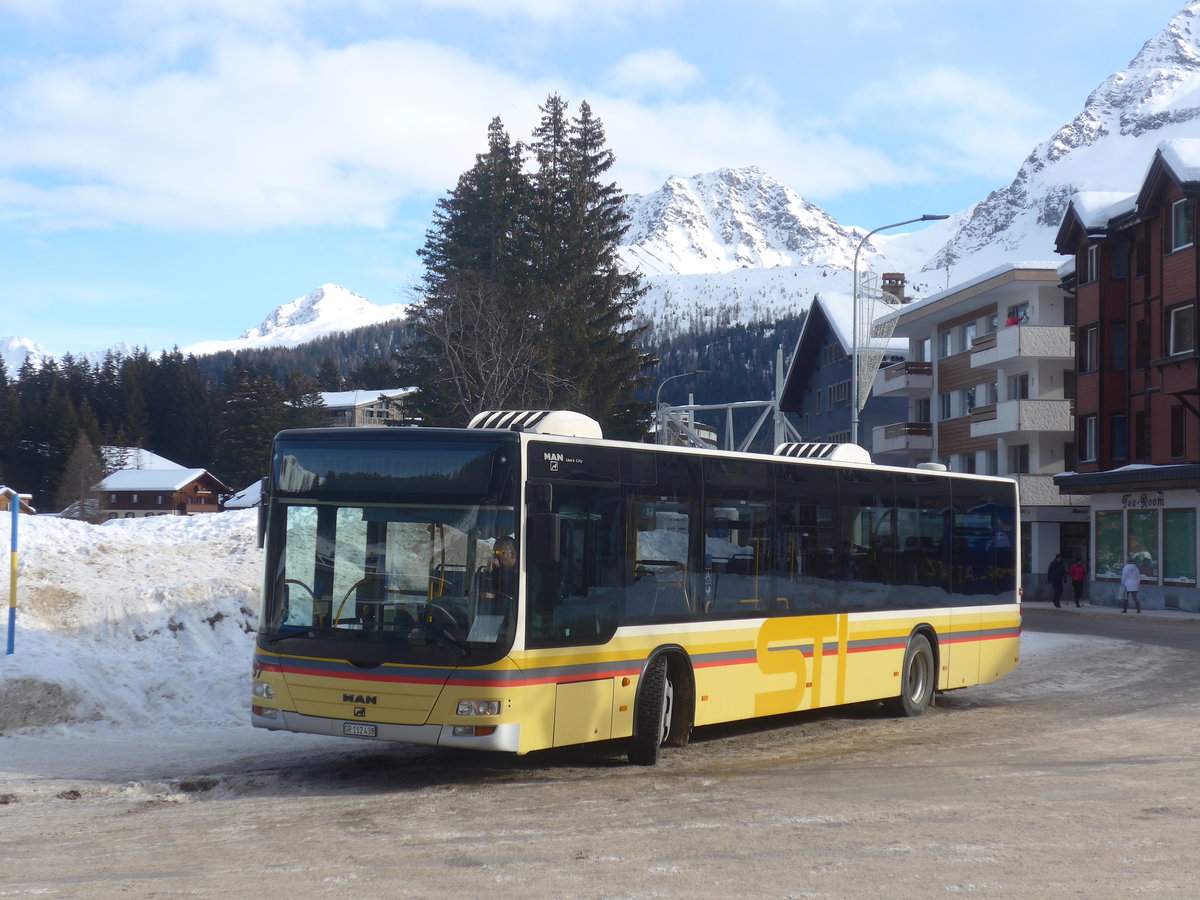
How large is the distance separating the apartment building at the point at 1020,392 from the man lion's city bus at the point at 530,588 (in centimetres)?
4442

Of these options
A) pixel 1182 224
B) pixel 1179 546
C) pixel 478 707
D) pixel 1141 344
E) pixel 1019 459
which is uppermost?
pixel 1182 224

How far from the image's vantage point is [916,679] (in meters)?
16.2

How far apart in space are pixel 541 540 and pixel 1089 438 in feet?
147

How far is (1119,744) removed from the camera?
13453 millimetres

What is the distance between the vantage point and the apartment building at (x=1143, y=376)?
45438 millimetres

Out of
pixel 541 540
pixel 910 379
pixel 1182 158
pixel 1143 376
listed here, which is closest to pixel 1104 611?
pixel 1143 376

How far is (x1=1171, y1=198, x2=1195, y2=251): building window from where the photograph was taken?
148 ft

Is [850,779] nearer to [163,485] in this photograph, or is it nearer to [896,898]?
[896,898]

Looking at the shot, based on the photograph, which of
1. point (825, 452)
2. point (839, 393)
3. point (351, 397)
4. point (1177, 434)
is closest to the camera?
point (825, 452)

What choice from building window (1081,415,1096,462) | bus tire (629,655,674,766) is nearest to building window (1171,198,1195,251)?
building window (1081,415,1096,462)

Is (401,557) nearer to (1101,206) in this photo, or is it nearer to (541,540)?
(541,540)

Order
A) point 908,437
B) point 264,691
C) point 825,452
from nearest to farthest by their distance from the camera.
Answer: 1. point 264,691
2. point 825,452
3. point 908,437

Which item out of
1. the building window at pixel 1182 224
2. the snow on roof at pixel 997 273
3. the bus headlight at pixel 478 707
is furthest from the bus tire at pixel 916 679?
the snow on roof at pixel 997 273

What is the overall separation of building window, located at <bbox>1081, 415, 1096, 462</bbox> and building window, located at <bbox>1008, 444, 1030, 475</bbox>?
18.3 feet
